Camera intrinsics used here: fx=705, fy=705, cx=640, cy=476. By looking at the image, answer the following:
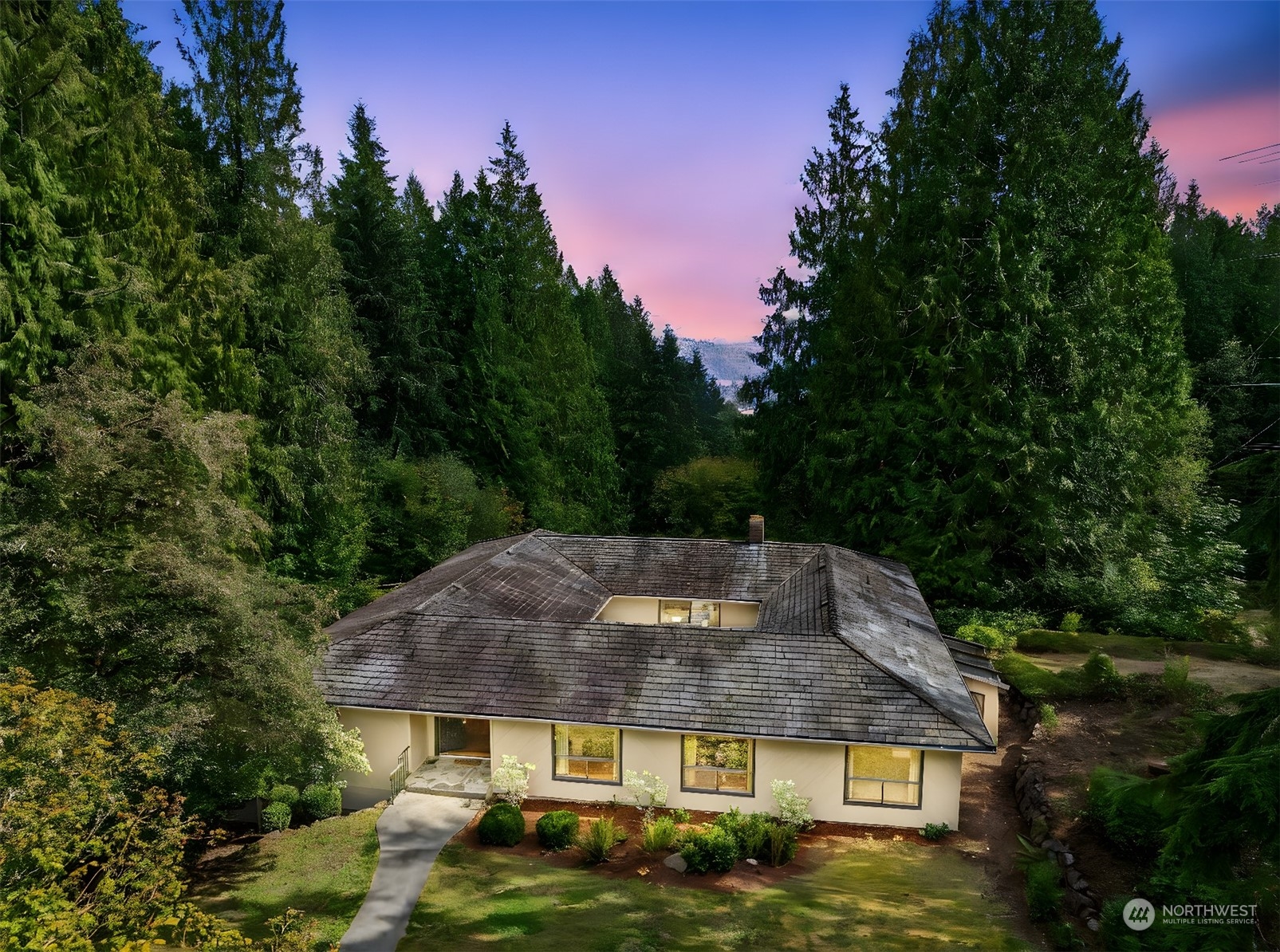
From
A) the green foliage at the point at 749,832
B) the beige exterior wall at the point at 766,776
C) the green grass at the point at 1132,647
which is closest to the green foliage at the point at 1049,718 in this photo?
the beige exterior wall at the point at 766,776

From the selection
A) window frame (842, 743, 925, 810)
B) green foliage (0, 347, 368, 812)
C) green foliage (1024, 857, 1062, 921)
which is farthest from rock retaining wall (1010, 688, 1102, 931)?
green foliage (0, 347, 368, 812)

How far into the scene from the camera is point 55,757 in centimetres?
1019

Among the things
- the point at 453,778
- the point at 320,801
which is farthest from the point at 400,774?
the point at 320,801

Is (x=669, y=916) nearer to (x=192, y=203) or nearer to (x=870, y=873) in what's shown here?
(x=870, y=873)

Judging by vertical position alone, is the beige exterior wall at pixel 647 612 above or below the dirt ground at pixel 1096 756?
above

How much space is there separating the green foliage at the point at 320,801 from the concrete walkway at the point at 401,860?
1243 millimetres

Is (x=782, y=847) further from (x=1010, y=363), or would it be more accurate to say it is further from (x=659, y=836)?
(x=1010, y=363)

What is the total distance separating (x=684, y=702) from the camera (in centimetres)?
1633

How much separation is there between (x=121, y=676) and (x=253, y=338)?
15.9 m

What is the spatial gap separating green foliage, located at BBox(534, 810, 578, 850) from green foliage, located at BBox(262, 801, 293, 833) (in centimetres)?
563

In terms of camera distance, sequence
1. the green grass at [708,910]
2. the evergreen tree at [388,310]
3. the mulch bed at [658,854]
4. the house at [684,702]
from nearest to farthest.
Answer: the green grass at [708,910], the mulch bed at [658,854], the house at [684,702], the evergreen tree at [388,310]

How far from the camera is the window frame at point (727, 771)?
1591 cm

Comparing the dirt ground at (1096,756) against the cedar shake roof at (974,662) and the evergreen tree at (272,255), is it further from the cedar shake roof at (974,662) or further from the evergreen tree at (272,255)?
the evergreen tree at (272,255)

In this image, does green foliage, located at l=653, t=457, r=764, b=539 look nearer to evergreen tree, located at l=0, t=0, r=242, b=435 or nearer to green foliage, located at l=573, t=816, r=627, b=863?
evergreen tree, located at l=0, t=0, r=242, b=435
